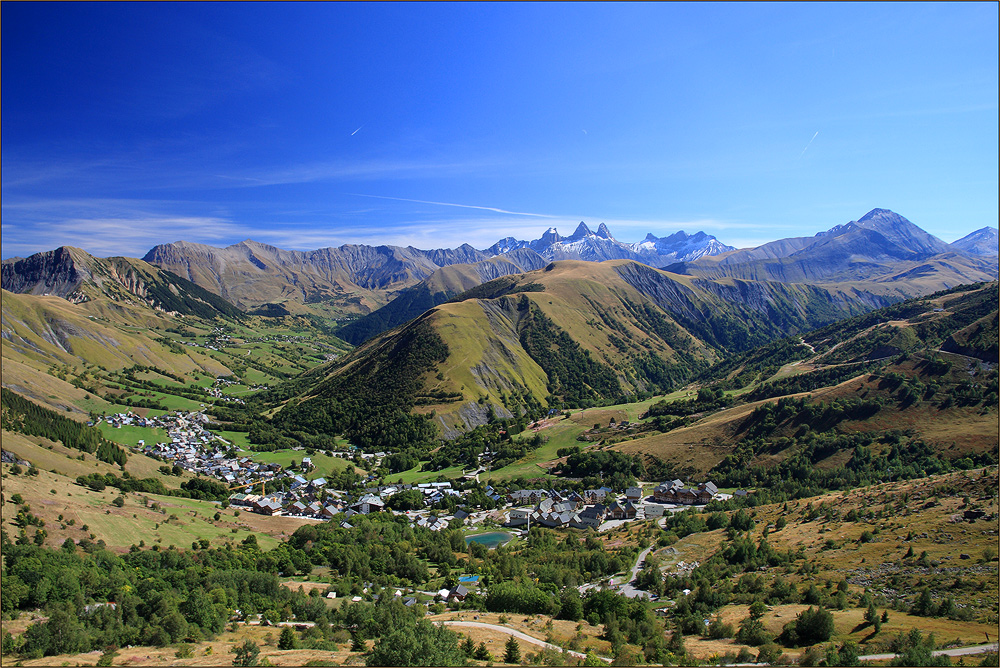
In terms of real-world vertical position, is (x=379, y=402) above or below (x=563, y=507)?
above

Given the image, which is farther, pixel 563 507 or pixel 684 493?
pixel 684 493

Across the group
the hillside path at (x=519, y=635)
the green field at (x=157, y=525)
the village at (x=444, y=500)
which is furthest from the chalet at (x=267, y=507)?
the hillside path at (x=519, y=635)

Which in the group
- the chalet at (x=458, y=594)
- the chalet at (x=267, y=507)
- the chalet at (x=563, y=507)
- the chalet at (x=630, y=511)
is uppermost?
the chalet at (x=267, y=507)

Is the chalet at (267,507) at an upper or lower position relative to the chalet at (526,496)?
upper

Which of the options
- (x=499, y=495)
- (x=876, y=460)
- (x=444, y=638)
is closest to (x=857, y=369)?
(x=876, y=460)

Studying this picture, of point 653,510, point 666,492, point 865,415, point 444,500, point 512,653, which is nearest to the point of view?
point 512,653

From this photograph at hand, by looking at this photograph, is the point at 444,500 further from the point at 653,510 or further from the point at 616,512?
the point at 653,510

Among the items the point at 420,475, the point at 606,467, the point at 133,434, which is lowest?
the point at 606,467

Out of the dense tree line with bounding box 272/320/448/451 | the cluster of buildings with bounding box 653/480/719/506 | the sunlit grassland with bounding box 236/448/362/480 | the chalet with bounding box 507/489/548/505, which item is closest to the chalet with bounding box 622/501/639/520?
the cluster of buildings with bounding box 653/480/719/506

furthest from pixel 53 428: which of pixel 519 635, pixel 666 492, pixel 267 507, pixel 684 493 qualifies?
pixel 684 493

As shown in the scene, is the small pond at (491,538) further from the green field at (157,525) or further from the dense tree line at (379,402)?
the dense tree line at (379,402)
